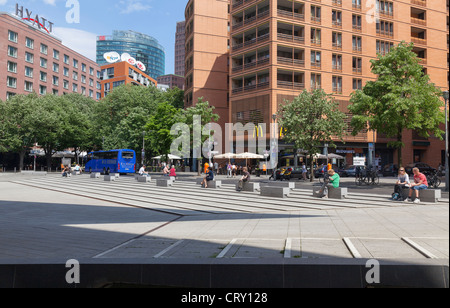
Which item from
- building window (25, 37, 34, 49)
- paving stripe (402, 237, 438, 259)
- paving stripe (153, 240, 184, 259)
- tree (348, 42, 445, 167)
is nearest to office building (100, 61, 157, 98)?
building window (25, 37, 34, 49)

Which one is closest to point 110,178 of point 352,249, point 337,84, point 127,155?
point 127,155

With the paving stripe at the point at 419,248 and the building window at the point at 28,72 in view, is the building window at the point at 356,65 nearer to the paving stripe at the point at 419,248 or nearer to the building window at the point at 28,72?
the paving stripe at the point at 419,248

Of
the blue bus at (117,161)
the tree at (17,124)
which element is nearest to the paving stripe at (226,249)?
the blue bus at (117,161)

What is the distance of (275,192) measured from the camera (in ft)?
53.2

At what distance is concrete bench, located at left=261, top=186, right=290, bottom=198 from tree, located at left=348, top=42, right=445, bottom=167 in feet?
35.2

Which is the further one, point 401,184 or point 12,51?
point 12,51

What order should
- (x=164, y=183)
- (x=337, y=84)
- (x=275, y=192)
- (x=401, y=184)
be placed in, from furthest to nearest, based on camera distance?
(x=337, y=84), (x=164, y=183), (x=275, y=192), (x=401, y=184)

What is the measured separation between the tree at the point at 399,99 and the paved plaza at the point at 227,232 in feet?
36.5

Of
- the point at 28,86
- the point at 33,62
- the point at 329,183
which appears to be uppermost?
the point at 33,62

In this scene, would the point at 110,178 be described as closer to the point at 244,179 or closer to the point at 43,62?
the point at 244,179

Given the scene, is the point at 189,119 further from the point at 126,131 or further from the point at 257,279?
the point at 257,279

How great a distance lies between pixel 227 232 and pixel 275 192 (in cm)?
881

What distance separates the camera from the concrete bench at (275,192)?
52.3ft

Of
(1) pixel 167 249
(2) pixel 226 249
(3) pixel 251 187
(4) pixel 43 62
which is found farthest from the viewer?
(4) pixel 43 62
